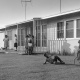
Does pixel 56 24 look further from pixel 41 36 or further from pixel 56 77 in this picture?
pixel 56 77

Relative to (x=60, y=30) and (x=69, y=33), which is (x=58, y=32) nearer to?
(x=60, y=30)

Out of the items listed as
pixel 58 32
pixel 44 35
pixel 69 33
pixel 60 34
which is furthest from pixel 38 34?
pixel 69 33

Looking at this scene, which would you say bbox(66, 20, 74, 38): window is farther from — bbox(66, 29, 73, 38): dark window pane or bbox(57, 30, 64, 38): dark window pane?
bbox(57, 30, 64, 38): dark window pane

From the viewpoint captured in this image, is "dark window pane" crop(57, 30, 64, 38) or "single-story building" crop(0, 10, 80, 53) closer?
"single-story building" crop(0, 10, 80, 53)

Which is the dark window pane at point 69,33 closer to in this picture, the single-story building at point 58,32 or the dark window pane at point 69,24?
the single-story building at point 58,32

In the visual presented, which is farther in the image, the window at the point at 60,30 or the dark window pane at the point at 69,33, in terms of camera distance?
the window at the point at 60,30

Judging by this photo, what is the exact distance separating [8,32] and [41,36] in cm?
938

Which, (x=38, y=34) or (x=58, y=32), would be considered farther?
(x=38, y=34)

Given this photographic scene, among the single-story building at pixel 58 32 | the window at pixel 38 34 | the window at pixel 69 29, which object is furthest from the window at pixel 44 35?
the window at pixel 69 29

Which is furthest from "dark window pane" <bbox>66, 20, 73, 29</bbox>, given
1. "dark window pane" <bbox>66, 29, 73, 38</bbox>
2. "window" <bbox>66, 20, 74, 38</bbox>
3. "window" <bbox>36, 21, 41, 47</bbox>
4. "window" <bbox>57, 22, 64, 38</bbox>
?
"window" <bbox>36, 21, 41, 47</bbox>

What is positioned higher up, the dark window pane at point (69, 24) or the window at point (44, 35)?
the dark window pane at point (69, 24)

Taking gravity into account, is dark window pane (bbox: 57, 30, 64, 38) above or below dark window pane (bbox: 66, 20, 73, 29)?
below

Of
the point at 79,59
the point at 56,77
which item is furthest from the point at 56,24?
the point at 56,77

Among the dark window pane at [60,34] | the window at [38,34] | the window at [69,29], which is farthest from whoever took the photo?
the window at [38,34]
